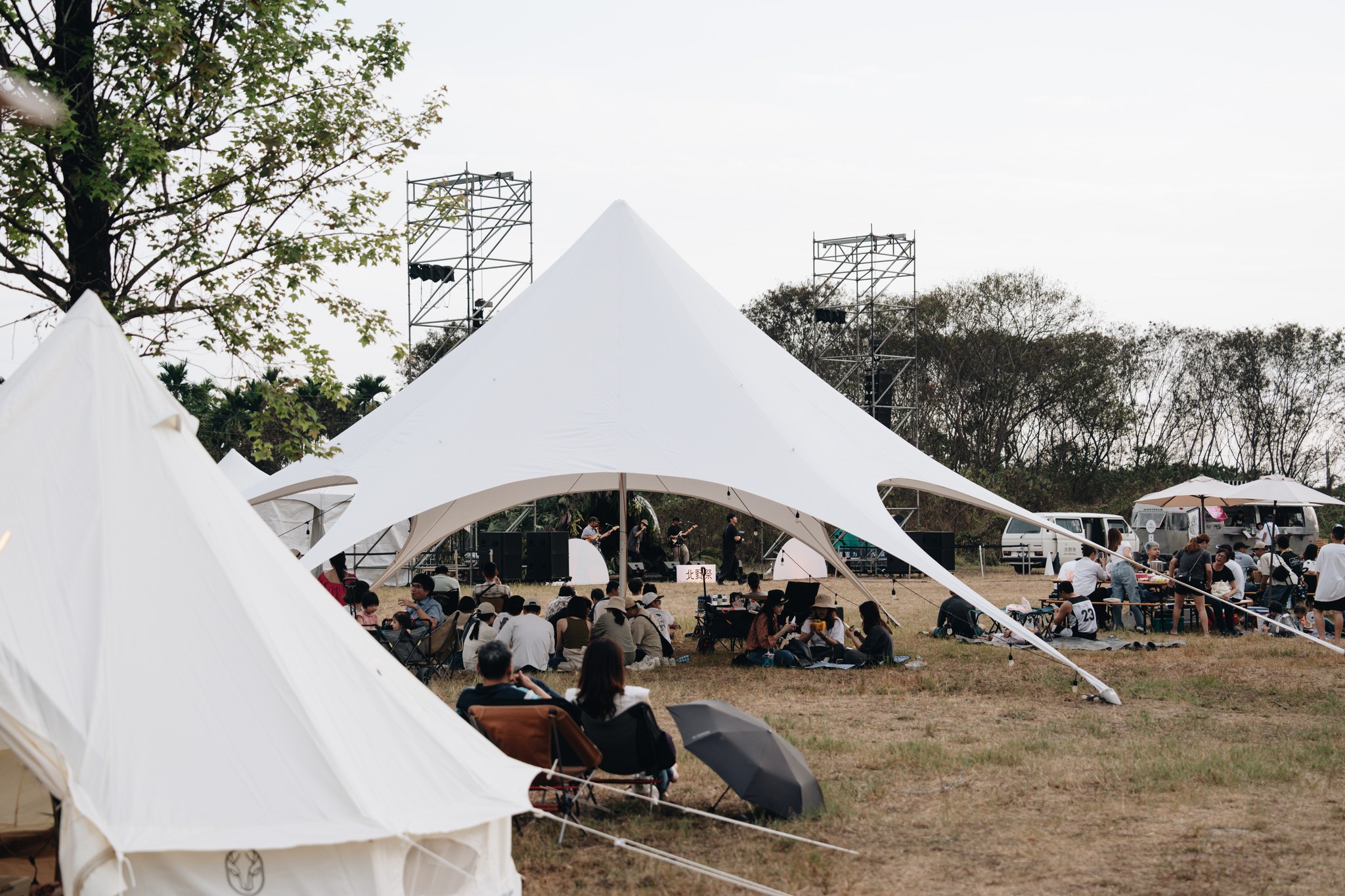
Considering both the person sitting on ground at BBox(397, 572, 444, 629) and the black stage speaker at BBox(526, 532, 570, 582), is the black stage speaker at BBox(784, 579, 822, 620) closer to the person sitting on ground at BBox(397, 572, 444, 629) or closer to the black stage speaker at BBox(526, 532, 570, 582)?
the person sitting on ground at BBox(397, 572, 444, 629)

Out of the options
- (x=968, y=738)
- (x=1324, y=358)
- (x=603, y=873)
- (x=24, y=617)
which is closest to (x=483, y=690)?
(x=603, y=873)

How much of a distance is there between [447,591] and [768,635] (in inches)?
128

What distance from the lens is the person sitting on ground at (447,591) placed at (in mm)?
11188

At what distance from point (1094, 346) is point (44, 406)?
31.1 m

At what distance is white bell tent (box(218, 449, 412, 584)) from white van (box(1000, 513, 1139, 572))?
465 inches

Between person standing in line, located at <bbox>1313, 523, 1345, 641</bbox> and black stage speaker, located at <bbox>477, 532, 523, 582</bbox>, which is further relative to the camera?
black stage speaker, located at <bbox>477, 532, 523, 582</bbox>

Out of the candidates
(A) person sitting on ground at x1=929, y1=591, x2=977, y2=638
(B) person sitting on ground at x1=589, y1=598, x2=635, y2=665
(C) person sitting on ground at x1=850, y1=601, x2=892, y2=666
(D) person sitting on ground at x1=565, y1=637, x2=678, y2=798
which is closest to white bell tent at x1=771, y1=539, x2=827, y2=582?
(A) person sitting on ground at x1=929, y1=591, x2=977, y2=638

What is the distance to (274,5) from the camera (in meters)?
8.55

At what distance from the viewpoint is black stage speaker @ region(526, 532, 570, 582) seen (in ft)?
65.2

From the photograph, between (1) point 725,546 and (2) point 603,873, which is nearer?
(2) point 603,873

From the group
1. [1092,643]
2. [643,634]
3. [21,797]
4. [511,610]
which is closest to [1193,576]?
[1092,643]

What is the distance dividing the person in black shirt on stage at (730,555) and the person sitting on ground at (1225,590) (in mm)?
8473

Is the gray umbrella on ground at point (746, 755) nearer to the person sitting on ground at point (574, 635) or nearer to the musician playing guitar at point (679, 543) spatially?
the person sitting on ground at point (574, 635)

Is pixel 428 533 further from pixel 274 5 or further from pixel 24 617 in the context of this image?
pixel 24 617
